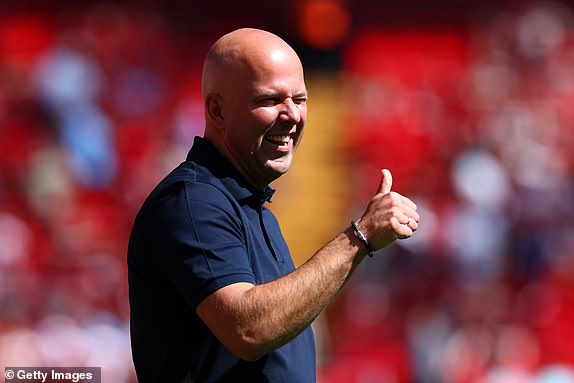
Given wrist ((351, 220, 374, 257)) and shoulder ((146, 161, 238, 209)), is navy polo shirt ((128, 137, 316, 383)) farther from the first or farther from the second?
wrist ((351, 220, 374, 257))

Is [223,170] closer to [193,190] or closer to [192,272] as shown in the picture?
[193,190]

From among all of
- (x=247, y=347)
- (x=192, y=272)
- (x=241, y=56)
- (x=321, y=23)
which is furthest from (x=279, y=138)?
(x=321, y=23)

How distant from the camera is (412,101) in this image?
11.4m

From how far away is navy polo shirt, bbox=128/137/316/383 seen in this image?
2387 mm

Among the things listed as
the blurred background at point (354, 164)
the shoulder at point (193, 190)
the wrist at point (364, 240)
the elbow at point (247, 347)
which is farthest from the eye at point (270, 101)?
the blurred background at point (354, 164)

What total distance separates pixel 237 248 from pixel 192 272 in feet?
0.43

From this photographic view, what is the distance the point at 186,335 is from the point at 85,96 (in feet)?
28.3

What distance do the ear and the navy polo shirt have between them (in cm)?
15

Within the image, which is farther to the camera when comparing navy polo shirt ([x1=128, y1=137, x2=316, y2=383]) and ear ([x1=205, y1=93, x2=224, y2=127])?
ear ([x1=205, y1=93, x2=224, y2=127])

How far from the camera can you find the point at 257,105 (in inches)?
104

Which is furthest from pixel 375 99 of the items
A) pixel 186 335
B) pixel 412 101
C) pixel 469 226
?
pixel 186 335

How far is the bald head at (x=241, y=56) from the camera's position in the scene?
2.65m

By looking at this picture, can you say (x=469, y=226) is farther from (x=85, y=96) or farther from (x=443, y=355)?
(x=85, y=96)

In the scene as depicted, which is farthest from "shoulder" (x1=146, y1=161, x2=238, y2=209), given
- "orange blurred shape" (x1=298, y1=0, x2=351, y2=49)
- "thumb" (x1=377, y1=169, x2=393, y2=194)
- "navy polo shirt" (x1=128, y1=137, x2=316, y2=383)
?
"orange blurred shape" (x1=298, y1=0, x2=351, y2=49)
